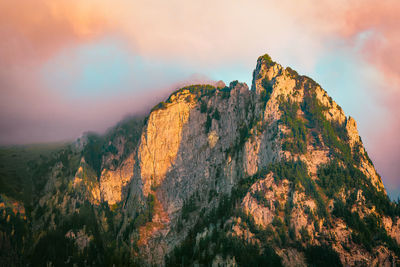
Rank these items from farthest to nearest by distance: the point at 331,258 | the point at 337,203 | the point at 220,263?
the point at 337,203
the point at 220,263
the point at 331,258

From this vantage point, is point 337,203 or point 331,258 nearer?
point 331,258

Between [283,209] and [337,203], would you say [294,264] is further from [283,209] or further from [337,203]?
[337,203]

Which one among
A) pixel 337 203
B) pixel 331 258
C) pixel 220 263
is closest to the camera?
pixel 331 258

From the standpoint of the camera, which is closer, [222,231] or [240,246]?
[240,246]

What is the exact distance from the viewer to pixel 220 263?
17462 cm

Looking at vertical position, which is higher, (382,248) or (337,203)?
(337,203)

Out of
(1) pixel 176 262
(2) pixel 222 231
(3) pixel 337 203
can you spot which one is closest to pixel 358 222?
(3) pixel 337 203

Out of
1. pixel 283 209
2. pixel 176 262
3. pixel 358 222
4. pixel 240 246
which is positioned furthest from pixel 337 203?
pixel 176 262

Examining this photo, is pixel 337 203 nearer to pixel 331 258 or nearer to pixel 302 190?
pixel 302 190

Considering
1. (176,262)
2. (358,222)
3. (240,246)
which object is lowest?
(176,262)

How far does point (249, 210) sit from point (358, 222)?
56.9 meters

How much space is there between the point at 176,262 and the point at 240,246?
4323 centimetres

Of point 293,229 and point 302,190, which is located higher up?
point 302,190

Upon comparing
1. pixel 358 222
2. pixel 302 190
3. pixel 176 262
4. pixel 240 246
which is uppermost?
pixel 302 190
